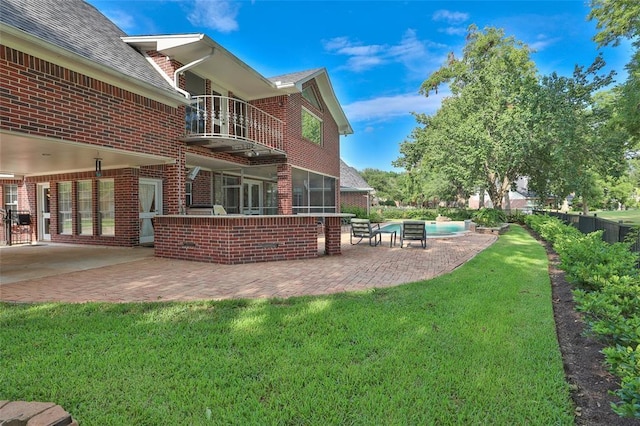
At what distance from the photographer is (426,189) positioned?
4275 centimetres

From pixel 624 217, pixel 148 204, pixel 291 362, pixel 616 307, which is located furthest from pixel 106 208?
pixel 624 217

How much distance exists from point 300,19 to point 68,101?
11.5 meters

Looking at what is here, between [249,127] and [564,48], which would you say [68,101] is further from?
[564,48]

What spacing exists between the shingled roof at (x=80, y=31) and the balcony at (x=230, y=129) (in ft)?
4.25

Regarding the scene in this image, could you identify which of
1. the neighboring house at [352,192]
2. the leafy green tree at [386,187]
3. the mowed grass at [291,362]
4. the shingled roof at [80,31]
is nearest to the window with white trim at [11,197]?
the shingled roof at [80,31]

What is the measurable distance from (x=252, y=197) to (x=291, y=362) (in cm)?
1468

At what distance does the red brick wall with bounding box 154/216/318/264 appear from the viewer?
8.21 metres

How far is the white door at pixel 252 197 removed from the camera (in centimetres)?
1653

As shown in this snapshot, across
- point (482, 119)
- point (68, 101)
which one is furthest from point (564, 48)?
point (68, 101)

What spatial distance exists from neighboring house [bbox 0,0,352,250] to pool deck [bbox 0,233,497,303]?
2348 mm

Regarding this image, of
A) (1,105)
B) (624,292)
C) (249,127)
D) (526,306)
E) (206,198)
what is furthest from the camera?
(206,198)

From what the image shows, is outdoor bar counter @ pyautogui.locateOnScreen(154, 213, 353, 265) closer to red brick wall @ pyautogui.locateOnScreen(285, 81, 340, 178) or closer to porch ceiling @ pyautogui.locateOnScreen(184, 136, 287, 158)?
porch ceiling @ pyautogui.locateOnScreen(184, 136, 287, 158)

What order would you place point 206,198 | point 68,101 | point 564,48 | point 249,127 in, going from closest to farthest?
point 68,101 → point 249,127 → point 206,198 → point 564,48

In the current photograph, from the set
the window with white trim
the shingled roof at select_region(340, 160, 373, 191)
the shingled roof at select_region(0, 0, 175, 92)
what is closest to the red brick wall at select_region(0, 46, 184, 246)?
the shingled roof at select_region(0, 0, 175, 92)
